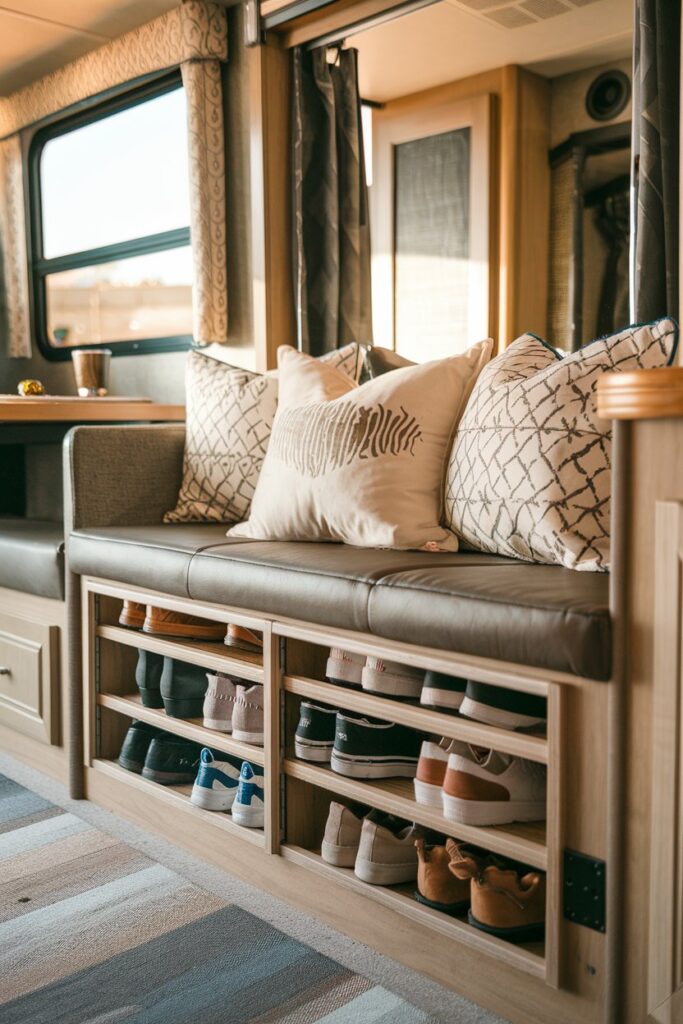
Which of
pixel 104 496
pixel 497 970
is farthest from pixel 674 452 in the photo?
pixel 104 496

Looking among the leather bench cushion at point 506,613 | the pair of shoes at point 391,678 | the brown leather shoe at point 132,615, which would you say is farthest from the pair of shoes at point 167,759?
the leather bench cushion at point 506,613

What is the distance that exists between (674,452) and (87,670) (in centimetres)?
147

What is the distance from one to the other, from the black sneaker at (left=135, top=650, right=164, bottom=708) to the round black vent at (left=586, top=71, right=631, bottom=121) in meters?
2.32

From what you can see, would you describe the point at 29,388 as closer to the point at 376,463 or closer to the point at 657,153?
the point at 376,463

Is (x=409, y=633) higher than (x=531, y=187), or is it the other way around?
(x=531, y=187)

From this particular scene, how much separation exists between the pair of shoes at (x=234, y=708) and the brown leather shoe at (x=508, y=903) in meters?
0.53

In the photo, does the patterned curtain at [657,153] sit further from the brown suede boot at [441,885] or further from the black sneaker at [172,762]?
the black sneaker at [172,762]

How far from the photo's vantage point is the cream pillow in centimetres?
176

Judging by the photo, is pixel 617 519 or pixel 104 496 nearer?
pixel 617 519

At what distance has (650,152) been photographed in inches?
76.6

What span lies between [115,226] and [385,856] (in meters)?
2.62

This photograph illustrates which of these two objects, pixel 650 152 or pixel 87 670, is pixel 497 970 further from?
pixel 650 152

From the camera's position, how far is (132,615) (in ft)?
6.77

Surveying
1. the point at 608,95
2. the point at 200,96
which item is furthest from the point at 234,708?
the point at 608,95
